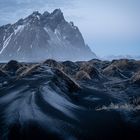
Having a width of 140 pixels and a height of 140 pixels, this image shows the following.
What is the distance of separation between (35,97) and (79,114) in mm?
2458

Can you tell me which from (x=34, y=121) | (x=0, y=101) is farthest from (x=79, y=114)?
(x=0, y=101)

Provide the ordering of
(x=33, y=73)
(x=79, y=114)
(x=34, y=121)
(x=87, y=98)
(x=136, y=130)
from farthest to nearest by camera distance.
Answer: (x=33, y=73) → (x=87, y=98) → (x=79, y=114) → (x=34, y=121) → (x=136, y=130)

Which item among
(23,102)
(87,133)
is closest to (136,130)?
(87,133)

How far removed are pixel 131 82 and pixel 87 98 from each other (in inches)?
358

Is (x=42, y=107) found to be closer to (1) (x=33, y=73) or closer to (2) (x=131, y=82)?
(1) (x=33, y=73)

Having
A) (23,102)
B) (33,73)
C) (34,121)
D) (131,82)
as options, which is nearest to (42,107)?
(23,102)

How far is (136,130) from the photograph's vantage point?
845 cm

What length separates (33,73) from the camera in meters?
20.5

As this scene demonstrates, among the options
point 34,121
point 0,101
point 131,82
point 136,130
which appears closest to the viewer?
point 136,130

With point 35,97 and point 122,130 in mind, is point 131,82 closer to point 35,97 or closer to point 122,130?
point 35,97

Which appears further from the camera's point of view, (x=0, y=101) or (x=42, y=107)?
(x=0, y=101)

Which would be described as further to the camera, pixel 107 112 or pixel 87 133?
pixel 107 112

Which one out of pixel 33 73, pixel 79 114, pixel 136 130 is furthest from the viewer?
pixel 33 73

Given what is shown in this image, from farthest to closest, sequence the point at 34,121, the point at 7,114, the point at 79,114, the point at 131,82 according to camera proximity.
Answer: the point at 131,82, the point at 79,114, the point at 7,114, the point at 34,121
